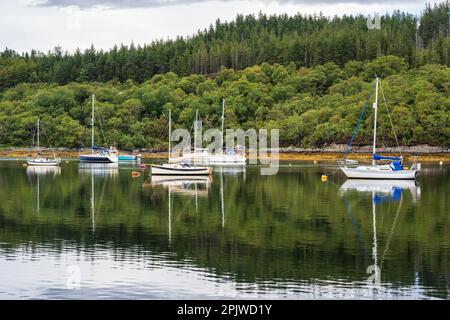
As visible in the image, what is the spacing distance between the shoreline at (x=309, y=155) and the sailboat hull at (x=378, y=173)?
50773 millimetres

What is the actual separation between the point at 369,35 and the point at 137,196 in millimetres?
155185

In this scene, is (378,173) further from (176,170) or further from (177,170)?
(176,170)

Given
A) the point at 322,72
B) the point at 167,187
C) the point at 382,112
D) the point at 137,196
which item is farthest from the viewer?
the point at 322,72

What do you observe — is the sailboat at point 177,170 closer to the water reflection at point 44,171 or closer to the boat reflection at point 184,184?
the boat reflection at point 184,184

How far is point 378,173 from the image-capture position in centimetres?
6900

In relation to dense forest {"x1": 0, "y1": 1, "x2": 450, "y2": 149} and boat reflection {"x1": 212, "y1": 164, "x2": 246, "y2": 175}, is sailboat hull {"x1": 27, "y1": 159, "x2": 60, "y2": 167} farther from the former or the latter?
dense forest {"x1": 0, "y1": 1, "x2": 450, "y2": 149}

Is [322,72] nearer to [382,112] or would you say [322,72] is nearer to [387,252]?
[382,112]

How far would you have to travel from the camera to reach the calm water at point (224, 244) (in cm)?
2322

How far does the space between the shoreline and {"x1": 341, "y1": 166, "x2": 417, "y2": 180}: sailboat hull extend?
50.8m

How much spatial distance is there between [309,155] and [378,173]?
67420mm

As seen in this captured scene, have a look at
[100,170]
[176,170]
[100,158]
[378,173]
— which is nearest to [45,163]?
[100,158]

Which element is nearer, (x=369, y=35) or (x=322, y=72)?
(x=322, y=72)
